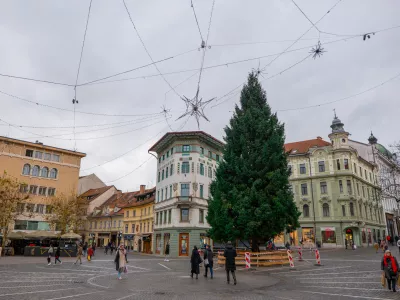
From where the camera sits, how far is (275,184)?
22.7 meters

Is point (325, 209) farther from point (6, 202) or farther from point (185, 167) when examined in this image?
point (6, 202)

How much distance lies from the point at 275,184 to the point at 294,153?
3779cm

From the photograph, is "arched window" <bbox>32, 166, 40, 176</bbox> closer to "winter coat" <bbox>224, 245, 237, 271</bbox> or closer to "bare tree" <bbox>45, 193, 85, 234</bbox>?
"bare tree" <bbox>45, 193, 85, 234</bbox>

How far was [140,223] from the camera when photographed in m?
56.2

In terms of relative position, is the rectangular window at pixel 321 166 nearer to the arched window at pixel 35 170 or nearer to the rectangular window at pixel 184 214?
the rectangular window at pixel 184 214

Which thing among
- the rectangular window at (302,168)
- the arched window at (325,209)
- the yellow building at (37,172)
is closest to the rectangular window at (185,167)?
the yellow building at (37,172)

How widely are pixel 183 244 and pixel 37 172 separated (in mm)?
25550

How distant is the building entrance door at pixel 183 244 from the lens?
4000 cm

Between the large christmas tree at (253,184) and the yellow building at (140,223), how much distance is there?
95.2 ft

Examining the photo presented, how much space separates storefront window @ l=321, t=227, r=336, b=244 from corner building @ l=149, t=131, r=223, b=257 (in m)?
21.1

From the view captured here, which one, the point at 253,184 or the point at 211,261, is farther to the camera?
the point at 253,184

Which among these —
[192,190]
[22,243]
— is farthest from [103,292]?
[22,243]

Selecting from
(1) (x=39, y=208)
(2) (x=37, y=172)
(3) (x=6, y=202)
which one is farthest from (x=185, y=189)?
(2) (x=37, y=172)

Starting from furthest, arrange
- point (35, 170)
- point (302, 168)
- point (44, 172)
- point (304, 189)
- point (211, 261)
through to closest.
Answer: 1. point (302, 168)
2. point (304, 189)
3. point (44, 172)
4. point (35, 170)
5. point (211, 261)
